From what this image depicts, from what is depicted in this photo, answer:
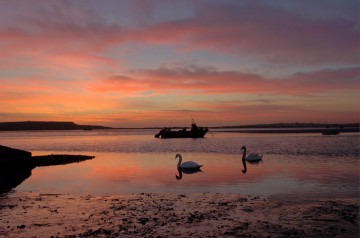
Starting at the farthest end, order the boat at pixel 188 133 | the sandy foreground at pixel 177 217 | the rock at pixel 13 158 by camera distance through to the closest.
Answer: the boat at pixel 188 133 < the rock at pixel 13 158 < the sandy foreground at pixel 177 217

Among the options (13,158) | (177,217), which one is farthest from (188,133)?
(177,217)

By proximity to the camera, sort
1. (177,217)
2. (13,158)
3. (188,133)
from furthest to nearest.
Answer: (188,133) → (13,158) → (177,217)

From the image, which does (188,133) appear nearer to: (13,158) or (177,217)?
(13,158)

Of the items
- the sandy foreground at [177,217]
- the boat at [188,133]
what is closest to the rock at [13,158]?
the sandy foreground at [177,217]

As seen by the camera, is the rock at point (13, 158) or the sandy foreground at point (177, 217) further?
the rock at point (13, 158)

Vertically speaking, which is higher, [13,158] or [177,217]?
[13,158]

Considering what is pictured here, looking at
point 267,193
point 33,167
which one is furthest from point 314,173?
point 33,167

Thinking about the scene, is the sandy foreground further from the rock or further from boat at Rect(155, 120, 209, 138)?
boat at Rect(155, 120, 209, 138)

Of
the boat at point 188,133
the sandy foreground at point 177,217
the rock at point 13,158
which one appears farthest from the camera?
the boat at point 188,133

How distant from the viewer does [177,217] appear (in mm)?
13633

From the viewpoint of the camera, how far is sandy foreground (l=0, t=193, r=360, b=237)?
11695 millimetres

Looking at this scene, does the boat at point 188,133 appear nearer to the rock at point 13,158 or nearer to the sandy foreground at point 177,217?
the rock at point 13,158

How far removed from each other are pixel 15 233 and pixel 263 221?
822 centimetres

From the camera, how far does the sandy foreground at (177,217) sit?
11.7 metres
